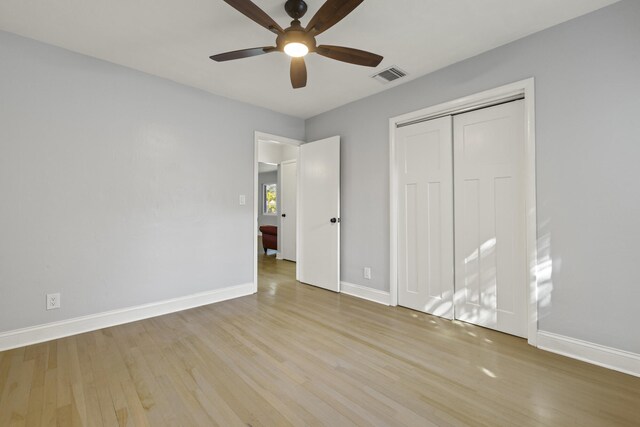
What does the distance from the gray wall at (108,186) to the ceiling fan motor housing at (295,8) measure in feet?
5.97

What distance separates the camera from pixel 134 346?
2.29 meters

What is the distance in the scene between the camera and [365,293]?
352 centimetres

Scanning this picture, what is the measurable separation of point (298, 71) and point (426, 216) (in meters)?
1.88

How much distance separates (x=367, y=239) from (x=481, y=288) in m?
1.33

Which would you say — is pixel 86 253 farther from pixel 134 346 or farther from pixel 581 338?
pixel 581 338

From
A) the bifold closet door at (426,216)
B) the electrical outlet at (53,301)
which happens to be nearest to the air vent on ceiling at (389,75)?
the bifold closet door at (426,216)

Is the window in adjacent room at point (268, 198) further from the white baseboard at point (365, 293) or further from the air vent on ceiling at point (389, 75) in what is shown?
the air vent on ceiling at point (389, 75)

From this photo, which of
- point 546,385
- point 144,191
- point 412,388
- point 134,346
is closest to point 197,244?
point 144,191

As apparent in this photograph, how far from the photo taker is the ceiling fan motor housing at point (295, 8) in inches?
73.3

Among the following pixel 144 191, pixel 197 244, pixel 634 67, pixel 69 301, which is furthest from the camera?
pixel 197 244

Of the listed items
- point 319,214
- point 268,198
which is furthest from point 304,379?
point 268,198

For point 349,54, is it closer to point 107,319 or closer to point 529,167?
point 529,167

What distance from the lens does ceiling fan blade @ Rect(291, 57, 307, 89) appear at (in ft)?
7.09

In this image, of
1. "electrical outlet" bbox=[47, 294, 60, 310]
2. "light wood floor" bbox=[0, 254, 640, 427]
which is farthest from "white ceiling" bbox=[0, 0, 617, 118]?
"light wood floor" bbox=[0, 254, 640, 427]
